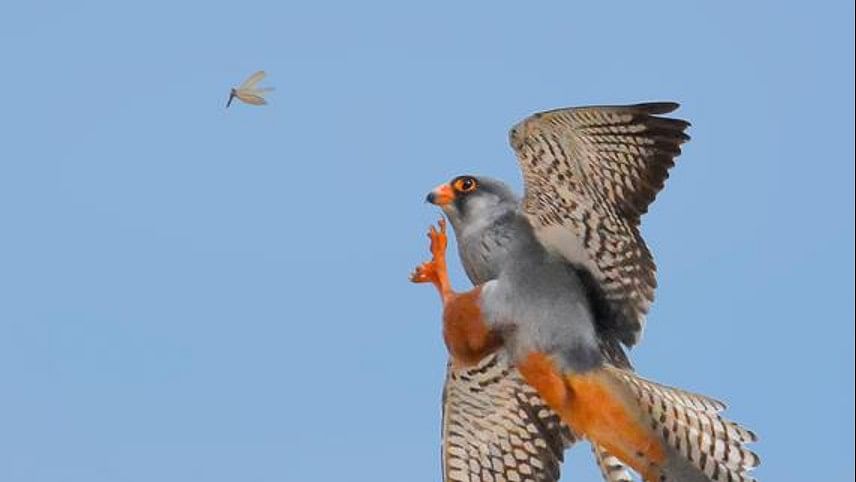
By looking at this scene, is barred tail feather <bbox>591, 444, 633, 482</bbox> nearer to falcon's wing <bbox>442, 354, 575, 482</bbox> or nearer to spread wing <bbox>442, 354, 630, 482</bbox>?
spread wing <bbox>442, 354, 630, 482</bbox>

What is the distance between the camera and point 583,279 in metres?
7.01

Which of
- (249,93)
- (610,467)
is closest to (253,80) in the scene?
(249,93)

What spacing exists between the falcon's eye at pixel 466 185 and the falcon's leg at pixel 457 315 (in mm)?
203

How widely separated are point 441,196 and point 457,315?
51 centimetres

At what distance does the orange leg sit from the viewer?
689 cm

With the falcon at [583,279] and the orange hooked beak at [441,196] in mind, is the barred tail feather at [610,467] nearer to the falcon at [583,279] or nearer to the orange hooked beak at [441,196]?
the falcon at [583,279]

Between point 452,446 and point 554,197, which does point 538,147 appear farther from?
point 452,446

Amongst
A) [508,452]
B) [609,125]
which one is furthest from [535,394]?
[609,125]

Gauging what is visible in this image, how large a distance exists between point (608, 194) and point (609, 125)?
0.29 meters

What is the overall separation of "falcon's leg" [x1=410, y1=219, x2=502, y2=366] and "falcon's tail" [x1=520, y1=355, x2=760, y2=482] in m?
0.22

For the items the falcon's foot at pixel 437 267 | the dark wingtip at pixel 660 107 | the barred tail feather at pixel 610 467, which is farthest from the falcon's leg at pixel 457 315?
the dark wingtip at pixel 660 107

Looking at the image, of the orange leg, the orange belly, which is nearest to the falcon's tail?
the orange leg

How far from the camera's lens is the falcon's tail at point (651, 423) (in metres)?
6.79

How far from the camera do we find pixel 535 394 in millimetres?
7441
